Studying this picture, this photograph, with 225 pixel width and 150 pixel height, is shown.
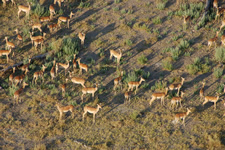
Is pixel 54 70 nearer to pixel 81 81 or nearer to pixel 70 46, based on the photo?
pixel 81 81

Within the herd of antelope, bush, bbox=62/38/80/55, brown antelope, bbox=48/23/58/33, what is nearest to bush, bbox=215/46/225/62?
the herd of antelope

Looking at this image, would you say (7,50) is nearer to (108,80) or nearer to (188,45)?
(108,80)

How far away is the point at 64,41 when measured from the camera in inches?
884

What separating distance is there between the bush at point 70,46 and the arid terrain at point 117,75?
63 mm

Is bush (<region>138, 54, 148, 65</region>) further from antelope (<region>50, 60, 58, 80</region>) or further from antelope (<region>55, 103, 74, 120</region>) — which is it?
antelope (<region>55, 103, 74, 120</region>)

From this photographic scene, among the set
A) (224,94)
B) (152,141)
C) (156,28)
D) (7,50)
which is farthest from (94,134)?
(156,28)

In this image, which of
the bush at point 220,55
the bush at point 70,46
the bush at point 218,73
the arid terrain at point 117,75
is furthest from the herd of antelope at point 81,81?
the bush at point 218,73

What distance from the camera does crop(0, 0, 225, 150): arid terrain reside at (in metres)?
15.5

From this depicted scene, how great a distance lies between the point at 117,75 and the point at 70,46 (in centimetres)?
405

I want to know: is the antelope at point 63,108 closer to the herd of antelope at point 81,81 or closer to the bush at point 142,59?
the herd of antelope at point 81,81

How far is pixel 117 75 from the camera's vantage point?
65.4 feet

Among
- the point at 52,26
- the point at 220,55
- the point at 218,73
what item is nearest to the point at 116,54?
the point at 52,26

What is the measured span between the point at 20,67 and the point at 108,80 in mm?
5197

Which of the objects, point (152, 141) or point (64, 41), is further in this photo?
point (64, 41)
